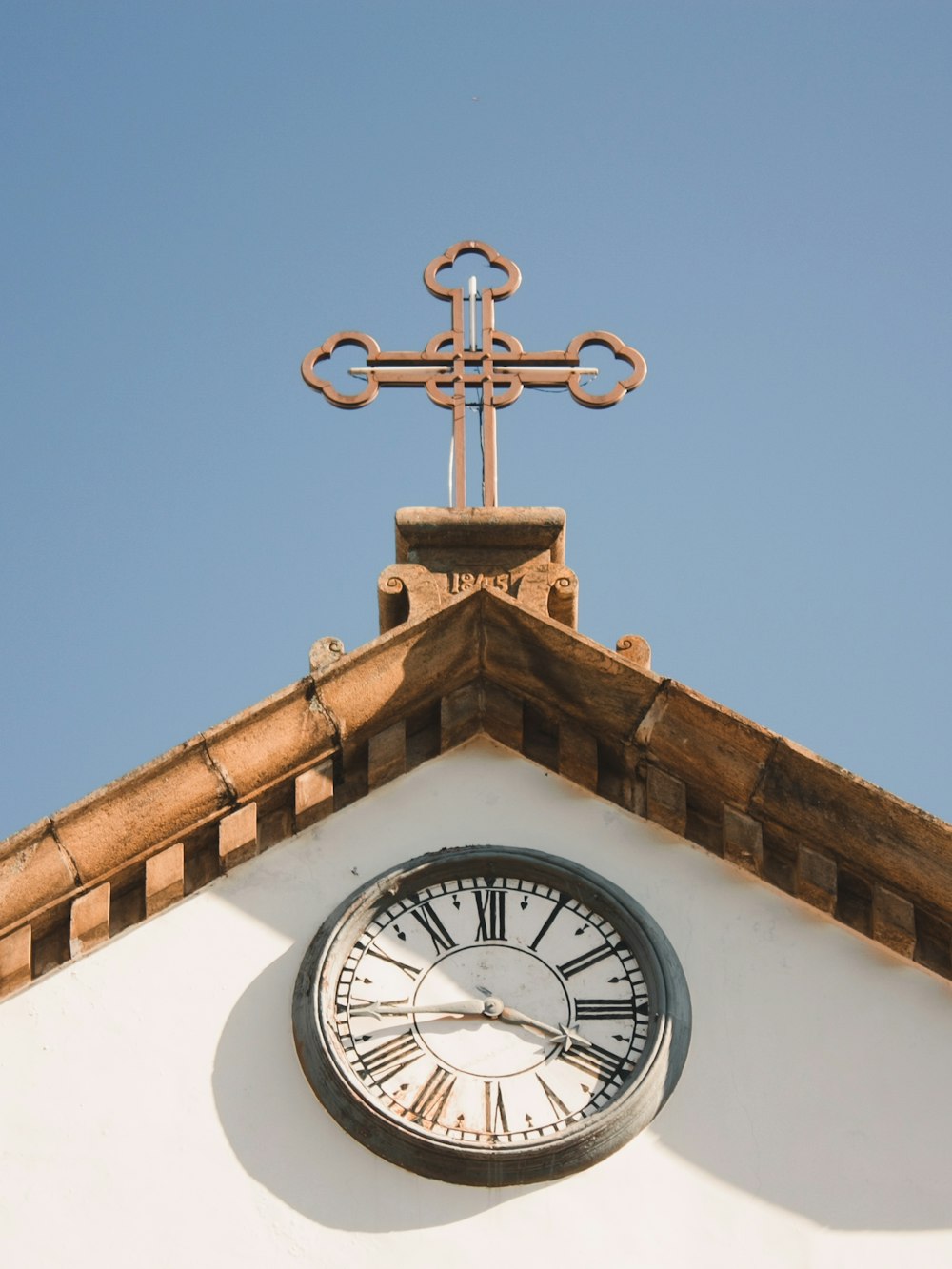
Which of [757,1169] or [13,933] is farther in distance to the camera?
[13,933]

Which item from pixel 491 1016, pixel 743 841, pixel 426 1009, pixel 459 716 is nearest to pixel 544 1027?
pixel 491 1016

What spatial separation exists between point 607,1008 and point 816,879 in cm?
115

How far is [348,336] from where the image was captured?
12.6m

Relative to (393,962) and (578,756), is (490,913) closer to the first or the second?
(393,962)

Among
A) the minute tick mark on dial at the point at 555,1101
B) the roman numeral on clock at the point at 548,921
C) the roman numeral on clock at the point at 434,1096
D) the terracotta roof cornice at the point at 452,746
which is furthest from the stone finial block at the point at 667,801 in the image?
the roman numeral on clock at the point at 434,1096

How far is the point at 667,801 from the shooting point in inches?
426

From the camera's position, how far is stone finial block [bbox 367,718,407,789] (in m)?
11.0

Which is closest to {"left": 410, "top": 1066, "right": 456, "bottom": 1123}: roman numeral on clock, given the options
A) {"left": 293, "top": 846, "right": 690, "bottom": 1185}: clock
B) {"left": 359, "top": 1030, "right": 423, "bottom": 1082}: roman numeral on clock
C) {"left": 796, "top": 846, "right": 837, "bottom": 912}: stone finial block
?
{"left": 293, "top": 846, "right": 690, "bottom": 1185}: clock

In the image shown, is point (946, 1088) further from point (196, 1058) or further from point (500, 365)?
point (500, 365)

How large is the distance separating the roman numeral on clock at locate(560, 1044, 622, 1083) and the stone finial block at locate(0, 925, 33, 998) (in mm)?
2180

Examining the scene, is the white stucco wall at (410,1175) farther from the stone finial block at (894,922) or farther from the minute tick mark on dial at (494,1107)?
the minute tick mark on dial at (494,1107)

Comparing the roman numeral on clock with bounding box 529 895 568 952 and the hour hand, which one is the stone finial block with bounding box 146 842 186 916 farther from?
the roman numeral on clock with bounding box 529 895 568 952

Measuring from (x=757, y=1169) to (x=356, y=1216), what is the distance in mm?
1514

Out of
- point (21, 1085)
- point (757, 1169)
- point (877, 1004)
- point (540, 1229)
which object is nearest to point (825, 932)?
point (877, 1004)
